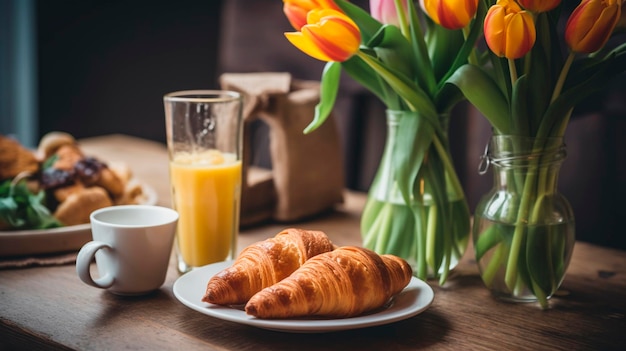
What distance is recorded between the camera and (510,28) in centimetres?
73

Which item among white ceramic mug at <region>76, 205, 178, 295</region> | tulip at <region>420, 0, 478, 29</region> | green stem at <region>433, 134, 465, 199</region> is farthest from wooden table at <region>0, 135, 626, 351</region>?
tulip at <region>420, 0, 478, 29</region>

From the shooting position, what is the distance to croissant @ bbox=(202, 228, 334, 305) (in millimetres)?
748

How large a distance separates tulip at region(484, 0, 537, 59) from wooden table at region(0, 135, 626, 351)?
31 centimetres

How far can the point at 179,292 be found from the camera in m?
0.78

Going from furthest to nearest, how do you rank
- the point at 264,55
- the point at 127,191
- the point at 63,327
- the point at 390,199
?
the point at 264,55 → the point at 127,191 → the point at 390,199 → the point at 63,327

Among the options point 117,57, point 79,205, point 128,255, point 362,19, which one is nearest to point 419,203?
point 362,19

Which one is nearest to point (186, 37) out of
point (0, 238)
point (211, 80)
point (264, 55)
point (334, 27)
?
point (211, 80)

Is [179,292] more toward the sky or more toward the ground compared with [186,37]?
more toward the ground

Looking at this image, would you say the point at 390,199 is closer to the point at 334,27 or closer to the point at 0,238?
the point at 334,27

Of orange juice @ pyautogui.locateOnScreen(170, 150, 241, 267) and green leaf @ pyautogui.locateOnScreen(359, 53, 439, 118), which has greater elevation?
green leaf @ pyautogui.locateOnScreen(359, 53, 439, 118)

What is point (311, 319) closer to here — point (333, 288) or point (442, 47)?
point (333, 288)

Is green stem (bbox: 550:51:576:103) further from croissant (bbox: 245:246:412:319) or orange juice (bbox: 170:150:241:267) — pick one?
orange juice (bbox: 170:150:241:267)

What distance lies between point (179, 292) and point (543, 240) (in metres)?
0.43

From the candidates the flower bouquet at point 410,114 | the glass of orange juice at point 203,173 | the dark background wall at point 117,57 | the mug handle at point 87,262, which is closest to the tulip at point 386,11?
the flower bouquet at point 410,114
